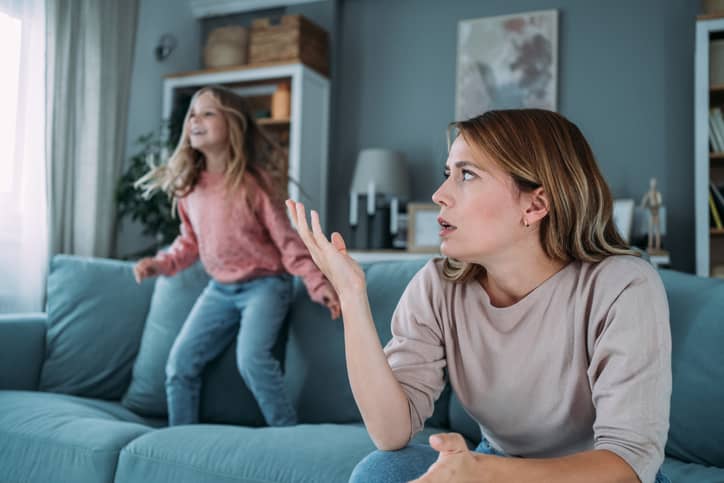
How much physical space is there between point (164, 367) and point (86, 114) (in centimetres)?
173

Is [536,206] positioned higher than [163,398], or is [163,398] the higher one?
[536,206]

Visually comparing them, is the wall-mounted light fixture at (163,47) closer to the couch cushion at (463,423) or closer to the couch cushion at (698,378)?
the couch cushion at (463,423)

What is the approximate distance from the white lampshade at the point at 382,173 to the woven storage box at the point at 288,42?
637 millimetres

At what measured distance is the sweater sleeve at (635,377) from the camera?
96 cm

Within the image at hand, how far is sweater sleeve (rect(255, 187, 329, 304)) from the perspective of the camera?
6.64 ft

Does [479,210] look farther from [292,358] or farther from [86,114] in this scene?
[86,114]

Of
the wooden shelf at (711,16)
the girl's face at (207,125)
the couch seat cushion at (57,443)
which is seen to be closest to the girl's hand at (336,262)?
the couch seat cushion at (57,443)

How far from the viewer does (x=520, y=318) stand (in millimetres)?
1176

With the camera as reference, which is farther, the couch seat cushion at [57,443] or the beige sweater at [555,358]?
the couch seat cushion at [57,443]

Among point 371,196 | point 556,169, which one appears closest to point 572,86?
point 371,196

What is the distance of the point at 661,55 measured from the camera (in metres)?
3.67

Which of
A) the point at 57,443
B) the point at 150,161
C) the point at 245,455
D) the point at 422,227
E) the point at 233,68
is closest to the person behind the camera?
the point at 245,455

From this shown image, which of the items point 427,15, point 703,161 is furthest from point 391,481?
point 427,15

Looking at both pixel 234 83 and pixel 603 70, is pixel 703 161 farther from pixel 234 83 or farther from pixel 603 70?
pixel 234 83
